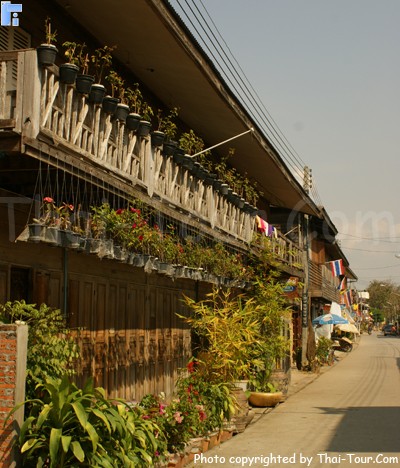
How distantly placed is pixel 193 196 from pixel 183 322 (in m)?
3.10

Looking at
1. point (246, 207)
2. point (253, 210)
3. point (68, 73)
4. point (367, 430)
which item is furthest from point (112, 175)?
point (253, 210)

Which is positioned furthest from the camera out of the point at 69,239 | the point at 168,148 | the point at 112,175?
the point at 168,148

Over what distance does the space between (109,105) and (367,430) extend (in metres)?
7.47

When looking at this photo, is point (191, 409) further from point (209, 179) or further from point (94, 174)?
point (209, 179)

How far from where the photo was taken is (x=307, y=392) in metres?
20.9

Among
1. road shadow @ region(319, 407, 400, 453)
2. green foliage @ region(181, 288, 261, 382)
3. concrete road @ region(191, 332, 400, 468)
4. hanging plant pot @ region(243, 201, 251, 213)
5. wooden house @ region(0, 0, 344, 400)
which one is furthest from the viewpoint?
hanging plant pot @ region(243, 201, 251, 213)

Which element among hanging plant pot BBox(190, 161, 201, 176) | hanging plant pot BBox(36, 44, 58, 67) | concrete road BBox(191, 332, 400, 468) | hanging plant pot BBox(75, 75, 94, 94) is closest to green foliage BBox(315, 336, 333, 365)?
concrete road BBox(191, 332, 400, 468)

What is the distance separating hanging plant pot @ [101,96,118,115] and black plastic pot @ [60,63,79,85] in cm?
146

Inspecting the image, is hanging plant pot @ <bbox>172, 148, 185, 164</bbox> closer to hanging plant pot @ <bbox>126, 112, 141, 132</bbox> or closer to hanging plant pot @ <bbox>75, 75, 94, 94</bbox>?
hanging plant pot @ <bbox>126, 112, 141, 132</bbox>

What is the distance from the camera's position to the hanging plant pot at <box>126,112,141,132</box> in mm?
11445

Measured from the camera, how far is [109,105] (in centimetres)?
1042

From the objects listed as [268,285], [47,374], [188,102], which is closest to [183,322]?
[268,285]

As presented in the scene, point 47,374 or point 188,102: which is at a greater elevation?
point 188,102

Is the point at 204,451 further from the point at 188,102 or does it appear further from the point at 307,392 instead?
the point at 307,392
